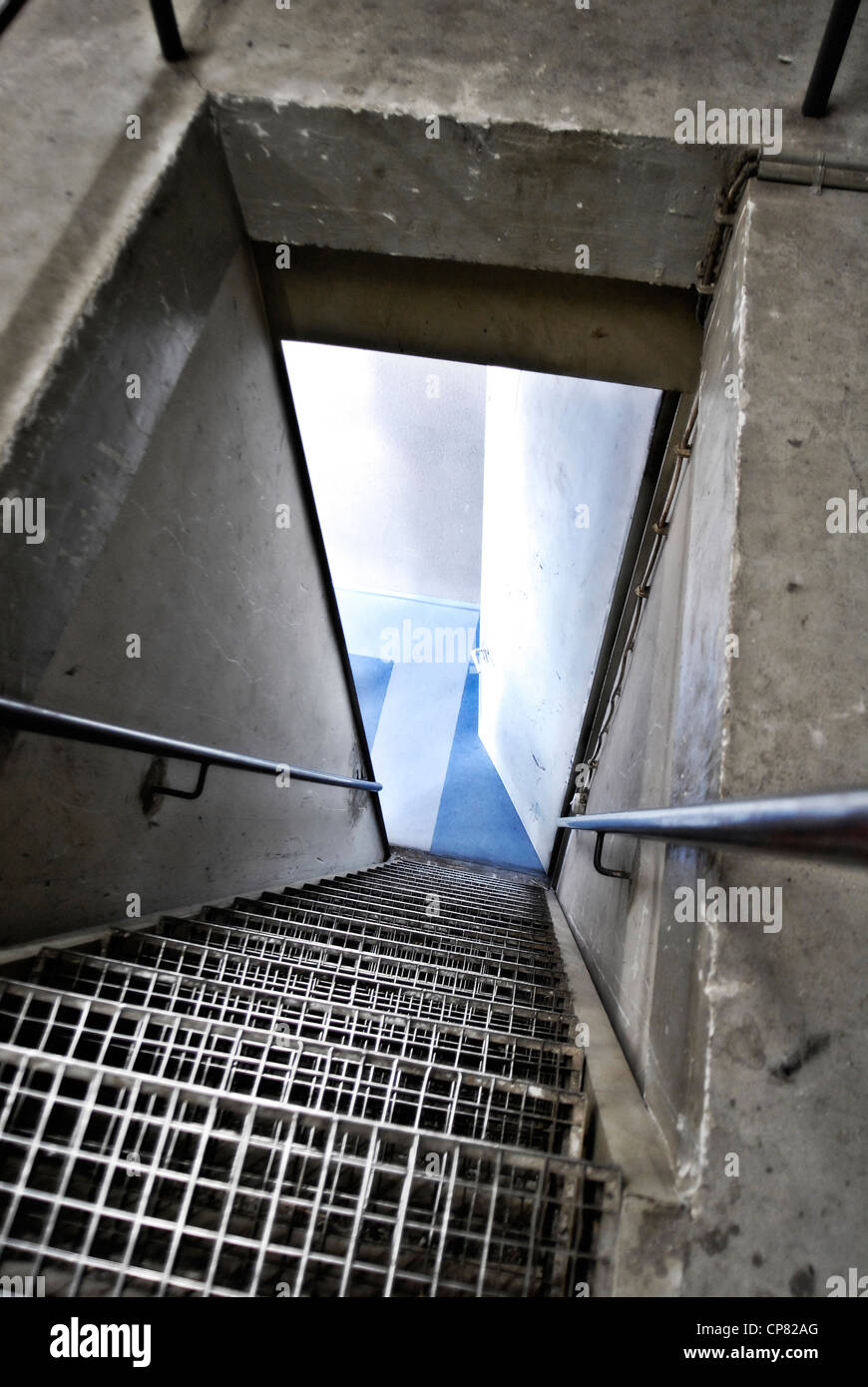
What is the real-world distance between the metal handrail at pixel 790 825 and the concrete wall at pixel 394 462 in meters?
6.74

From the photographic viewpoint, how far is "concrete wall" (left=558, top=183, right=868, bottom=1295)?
3.79 ft

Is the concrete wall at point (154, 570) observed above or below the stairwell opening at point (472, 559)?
below

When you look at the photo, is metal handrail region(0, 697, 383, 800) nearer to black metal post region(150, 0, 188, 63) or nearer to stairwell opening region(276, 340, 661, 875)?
black metal post region(150, 0, 188, 63)

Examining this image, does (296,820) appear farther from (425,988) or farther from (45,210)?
(45,210)

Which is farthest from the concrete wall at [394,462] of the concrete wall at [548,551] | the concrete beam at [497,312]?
the concrete beam at [497,312]

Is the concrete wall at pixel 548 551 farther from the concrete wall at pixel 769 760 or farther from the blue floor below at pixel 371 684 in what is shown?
the blue floor below at pixel 371 684

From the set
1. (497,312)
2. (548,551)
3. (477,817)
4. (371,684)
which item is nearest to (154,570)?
(497,312)

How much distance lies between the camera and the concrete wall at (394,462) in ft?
24.2

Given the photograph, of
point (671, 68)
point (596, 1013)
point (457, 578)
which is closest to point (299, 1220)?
point (596, 1013)

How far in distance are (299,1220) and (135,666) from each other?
1497mm

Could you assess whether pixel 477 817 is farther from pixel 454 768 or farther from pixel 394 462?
pixel 394 462

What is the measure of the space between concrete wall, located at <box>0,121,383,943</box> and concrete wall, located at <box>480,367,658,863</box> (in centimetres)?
157

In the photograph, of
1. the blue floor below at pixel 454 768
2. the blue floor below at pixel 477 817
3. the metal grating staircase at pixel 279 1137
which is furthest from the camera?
the blue floor below at pixel 454 768

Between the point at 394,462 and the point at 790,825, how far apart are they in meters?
7.99
